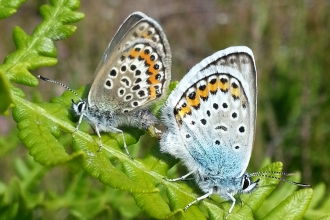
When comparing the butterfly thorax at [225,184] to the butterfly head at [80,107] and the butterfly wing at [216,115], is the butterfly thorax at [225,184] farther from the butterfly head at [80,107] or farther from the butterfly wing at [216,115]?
the butterfly head at [80,107]

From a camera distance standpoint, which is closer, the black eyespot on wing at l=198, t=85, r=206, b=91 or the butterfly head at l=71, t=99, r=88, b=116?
the butterfly head at l=71, t=99, r=88, b=116

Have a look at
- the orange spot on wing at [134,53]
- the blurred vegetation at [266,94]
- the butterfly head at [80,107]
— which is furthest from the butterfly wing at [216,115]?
the blurred vegetation at [266,94]

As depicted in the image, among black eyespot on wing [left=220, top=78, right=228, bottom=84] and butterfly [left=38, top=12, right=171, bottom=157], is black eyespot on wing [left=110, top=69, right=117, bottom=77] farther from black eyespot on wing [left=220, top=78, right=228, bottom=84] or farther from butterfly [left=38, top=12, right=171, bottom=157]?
black eyespot on wing [left=220, top=78, right=228, bottom=84]

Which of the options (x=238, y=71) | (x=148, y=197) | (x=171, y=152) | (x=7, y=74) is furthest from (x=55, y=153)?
(x=238, y=71)

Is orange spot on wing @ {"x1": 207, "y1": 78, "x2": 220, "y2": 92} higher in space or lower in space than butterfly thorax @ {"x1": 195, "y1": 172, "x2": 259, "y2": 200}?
higher

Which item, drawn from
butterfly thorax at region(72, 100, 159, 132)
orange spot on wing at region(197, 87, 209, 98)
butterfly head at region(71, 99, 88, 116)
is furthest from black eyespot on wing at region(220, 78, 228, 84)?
butterfly head at region(71, 99, 88, 116)

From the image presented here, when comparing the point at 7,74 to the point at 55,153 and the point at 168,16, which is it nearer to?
the point at 55,153

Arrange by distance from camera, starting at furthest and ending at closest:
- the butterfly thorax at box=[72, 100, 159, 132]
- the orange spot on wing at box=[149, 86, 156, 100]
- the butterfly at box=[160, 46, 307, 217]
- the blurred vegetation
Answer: the blurred vegetation → the orange spot on wing at box=[149, 86, 156, 100] → the butterfly thorax at box=[72, 100, 159, 132] → the butterfly at box=[160, 46, 307, 217]
